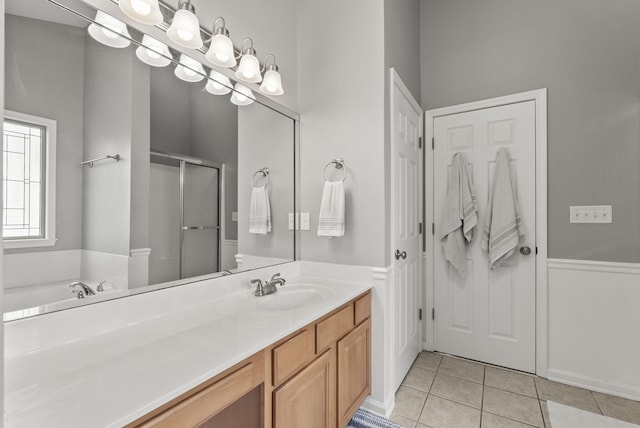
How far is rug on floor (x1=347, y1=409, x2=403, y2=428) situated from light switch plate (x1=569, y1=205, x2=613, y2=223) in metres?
1.80

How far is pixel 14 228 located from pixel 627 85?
3.21 metres

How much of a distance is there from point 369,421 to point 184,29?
7.03 ft

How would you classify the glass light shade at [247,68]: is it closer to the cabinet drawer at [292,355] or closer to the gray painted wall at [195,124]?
the gray painted wall at [195,124]

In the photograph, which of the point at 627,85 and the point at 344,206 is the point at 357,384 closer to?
the point at 344,206

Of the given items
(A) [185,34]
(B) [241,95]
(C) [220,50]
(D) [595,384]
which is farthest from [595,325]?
(A) [185,34]

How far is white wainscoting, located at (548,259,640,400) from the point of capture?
1973 mm

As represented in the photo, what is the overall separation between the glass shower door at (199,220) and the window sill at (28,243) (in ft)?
1.57

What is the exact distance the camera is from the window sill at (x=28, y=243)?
34.7 inches

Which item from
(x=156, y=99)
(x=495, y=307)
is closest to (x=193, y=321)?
(x=156, y=99)

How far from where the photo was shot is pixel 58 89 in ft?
3.20

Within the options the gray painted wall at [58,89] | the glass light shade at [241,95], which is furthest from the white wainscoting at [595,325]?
the gray painted wall at [58,89]

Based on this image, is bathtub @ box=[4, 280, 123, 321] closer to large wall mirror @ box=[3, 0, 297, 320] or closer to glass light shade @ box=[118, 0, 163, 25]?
large wall mirror @ box=[3, 0, 297, 320]

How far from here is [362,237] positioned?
1865 millimetres

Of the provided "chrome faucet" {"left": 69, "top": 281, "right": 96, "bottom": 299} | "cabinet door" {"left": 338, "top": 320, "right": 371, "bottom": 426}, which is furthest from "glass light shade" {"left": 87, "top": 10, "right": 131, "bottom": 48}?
"cabinet door" {"left": 338, "top": 320, "right": 371, "bottom": 426}
